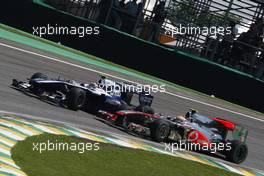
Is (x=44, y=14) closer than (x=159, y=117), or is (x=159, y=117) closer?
(x=159, y=117)

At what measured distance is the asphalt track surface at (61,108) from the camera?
12352 millimetres

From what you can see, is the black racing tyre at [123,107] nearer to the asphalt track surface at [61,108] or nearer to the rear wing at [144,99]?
the rear wing at [144,99]

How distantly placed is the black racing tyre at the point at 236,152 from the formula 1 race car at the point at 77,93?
194 cm

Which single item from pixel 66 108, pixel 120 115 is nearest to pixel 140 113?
pixel 120 115

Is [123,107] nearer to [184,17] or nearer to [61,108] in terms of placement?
[61,108]

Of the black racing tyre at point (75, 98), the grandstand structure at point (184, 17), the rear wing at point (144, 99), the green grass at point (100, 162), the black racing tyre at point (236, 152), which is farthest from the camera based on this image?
the grandstand structure at point (184, 17)

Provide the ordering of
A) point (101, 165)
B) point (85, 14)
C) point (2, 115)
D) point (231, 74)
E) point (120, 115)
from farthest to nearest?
point (85, 14), point (231, 74), point (120, 115), point (2, 115), point (101, 165)

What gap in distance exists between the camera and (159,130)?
13.2 meters

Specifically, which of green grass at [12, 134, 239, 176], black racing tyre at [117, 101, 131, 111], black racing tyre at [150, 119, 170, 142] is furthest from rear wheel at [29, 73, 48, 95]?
green grass at [12, 134, 239, 176]

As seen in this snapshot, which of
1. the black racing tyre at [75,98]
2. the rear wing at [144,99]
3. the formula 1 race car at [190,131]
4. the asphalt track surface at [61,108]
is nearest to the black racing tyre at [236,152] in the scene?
the formula 1 race car at [190,131]

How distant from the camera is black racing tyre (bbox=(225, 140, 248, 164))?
14.3 m

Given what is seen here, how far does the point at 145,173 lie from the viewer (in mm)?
10062

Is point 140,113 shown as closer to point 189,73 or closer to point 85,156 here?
point 85,156

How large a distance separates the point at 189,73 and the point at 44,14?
224 inches
